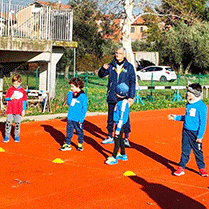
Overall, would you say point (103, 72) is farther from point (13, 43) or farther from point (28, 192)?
point (13, 43)

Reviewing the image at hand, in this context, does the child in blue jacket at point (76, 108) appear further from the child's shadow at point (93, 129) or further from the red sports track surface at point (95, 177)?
the child's shadow at point (93, 129)

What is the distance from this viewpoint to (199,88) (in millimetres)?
8641

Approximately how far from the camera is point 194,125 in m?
8.68

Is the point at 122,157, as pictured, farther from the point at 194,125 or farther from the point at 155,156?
the point at 194,125

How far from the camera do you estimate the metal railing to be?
19.3 m

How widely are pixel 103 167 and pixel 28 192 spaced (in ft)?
7.15

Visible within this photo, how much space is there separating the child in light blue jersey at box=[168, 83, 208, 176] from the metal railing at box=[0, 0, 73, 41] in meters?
11.4

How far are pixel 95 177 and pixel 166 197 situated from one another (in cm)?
156

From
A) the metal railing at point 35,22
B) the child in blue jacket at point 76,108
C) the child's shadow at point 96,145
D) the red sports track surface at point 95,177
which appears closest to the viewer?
the red sports track surface at point 95,177

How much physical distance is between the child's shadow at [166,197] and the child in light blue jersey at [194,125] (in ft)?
3.08

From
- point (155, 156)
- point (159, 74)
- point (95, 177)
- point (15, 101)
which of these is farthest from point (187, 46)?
point (95, 177)

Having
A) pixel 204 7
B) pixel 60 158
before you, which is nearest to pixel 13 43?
pixel 60 158

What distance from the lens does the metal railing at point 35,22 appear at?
19284 millimetres

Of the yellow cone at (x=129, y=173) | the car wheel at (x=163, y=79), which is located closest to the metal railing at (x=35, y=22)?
the yellow cone at (x=129, y=173)
